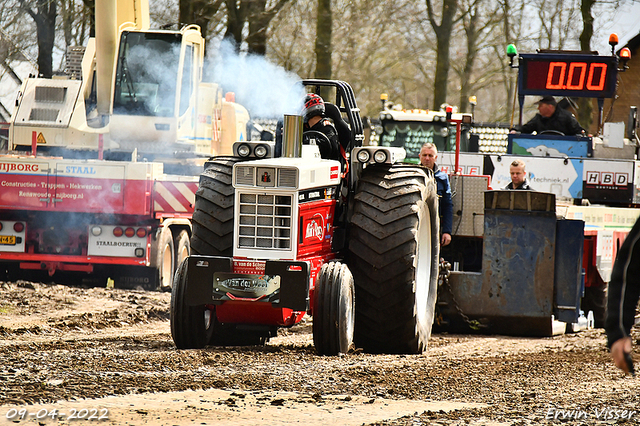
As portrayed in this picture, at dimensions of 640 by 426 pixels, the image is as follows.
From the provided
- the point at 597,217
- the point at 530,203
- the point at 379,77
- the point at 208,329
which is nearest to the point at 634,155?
the point at 597,217

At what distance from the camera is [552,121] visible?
1501 cm

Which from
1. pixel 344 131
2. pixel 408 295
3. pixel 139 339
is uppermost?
pixel 344 131

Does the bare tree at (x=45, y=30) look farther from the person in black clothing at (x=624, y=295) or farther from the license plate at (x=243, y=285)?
the person in black clothing at (x=624, y=295)

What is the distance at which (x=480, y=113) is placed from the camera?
5184 centimetres

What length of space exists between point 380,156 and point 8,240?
6.66 meters

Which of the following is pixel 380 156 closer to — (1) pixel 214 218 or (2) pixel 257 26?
(1) pixel 214 218

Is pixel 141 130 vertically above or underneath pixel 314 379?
above

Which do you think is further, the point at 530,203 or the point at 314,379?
the point at 530,203

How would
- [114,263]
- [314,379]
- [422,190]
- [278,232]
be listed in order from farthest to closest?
[114,263] → [422,190] → [278,232] → [314,379]

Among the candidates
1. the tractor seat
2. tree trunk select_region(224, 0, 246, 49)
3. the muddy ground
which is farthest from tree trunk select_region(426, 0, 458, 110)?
the tractor seat

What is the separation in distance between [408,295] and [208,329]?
1745 mm

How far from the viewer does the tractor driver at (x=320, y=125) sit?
802 cm

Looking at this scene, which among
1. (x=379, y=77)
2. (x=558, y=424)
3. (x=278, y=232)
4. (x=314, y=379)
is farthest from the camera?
(x=379, y=77)

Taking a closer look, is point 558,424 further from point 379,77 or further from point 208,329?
point 379,77
